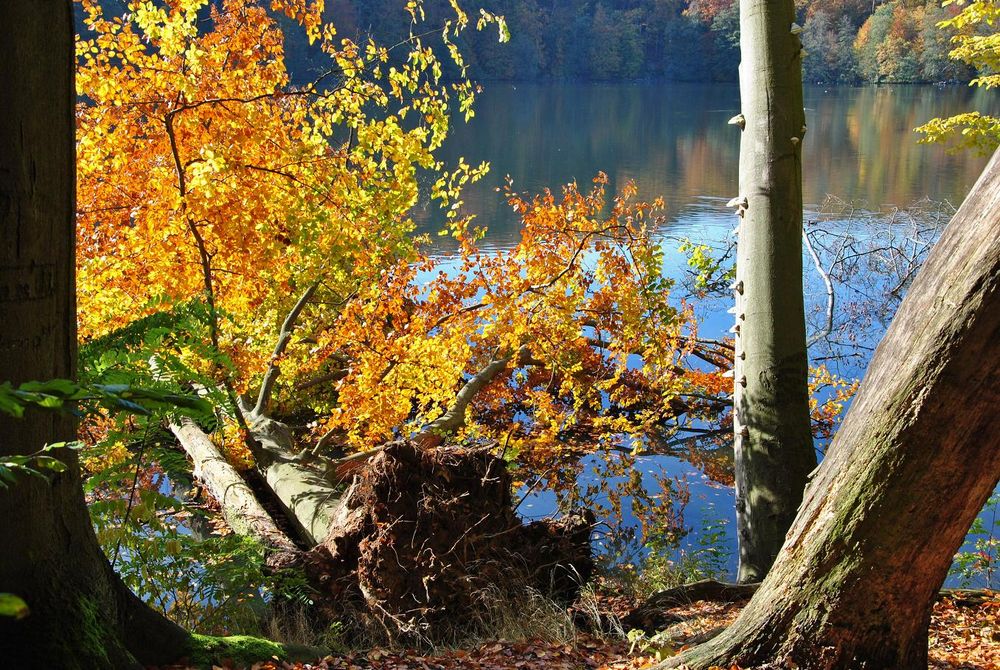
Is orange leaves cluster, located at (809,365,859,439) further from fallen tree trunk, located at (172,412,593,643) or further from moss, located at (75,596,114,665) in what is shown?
moss, located at (75,596,114,665)

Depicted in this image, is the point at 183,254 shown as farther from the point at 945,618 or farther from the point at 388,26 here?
the point at 388,26

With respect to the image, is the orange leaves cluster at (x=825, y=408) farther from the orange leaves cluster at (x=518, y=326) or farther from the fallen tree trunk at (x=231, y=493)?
the fallen tree trunk at (x=231, y=493)

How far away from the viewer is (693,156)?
3023cm

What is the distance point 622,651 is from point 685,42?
211 ft

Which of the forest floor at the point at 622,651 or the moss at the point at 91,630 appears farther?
the forest floor at the point at 622,651

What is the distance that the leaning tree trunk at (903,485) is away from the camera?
9.44ft

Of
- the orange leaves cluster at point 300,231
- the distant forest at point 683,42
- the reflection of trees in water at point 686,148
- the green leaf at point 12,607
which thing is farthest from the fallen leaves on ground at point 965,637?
the distant forest at point 683,42

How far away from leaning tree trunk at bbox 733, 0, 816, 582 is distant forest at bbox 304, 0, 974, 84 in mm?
40320

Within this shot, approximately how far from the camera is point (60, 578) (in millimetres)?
2738

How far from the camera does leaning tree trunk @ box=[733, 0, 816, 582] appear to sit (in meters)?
5.26

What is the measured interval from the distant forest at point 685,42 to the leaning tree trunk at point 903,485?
43.0 meters

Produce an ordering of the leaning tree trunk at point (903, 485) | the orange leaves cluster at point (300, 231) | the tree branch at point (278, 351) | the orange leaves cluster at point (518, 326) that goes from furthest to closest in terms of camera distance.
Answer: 1. the tree branch at point (278, 351)
2. the orange leaves cluster at point (518, 326)
3. the orange leaves cluster at point (300, 231)
4. the leaning tree trunk at point (903, 485)

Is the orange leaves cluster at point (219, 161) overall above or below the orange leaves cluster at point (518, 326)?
above

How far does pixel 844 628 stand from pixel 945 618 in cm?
Result: 166
